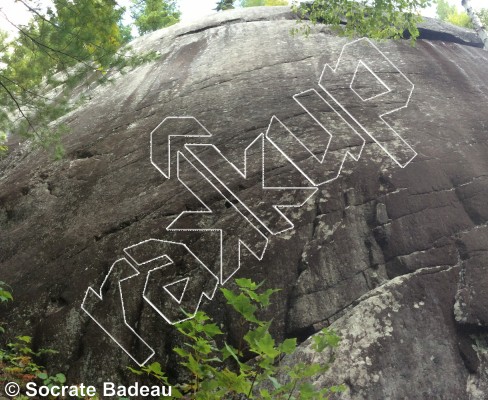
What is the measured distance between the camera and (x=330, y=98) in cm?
732

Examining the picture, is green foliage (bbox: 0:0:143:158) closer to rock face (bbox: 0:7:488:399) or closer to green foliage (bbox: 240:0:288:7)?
rock face (bbox: 0:7:488:399)

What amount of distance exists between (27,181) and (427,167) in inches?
216

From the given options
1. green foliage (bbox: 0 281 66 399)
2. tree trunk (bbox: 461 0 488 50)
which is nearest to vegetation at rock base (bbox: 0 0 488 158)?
green foliage (bbox: 0 281 66 399)

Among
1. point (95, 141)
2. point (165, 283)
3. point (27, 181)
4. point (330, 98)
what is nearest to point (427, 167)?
point (330, 98)

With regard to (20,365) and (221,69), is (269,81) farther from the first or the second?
(20,365)

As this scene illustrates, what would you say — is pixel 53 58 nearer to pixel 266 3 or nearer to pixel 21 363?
pixel 21 363
